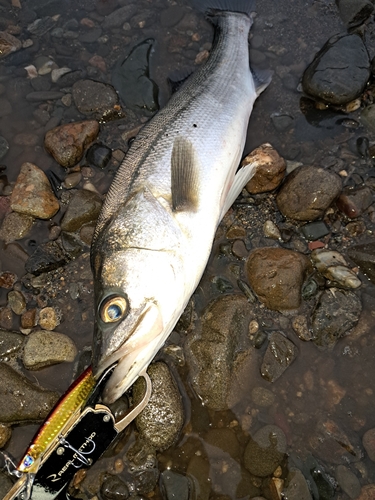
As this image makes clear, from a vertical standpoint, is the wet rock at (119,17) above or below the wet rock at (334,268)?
above

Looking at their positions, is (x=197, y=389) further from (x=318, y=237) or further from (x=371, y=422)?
(x=318, y=237)

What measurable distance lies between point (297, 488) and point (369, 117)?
3537mm

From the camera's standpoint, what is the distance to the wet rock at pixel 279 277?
3.54 meters

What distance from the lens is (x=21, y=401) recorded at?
3.35 meters

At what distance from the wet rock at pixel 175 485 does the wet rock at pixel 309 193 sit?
249 cm

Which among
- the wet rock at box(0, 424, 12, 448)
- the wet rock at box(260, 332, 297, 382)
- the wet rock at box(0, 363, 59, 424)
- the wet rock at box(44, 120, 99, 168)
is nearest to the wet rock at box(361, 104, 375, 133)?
the wet rock at box(260, 332, 297, 382)

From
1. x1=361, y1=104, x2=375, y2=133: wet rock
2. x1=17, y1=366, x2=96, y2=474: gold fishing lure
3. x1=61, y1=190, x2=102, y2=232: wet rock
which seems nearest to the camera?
x1=17, y1=366, x2=96, y2=474: gold fishing lure

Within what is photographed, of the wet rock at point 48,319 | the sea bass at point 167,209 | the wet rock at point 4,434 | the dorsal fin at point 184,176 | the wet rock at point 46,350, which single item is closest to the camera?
the sea bass at point 167,209

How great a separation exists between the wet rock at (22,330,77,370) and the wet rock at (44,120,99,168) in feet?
5.90

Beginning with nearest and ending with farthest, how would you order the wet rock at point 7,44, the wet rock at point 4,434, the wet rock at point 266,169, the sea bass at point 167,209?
the sea bass at point 167,209 < the wet rock at point 4,434 < the wet rock at point 266,169 < the wet rock at point 7,44

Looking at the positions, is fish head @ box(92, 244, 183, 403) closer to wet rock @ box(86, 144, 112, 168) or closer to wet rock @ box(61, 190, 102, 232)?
wet rock @ box(61, 190, 102, 232)

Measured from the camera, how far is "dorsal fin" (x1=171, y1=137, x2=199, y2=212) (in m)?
3.18

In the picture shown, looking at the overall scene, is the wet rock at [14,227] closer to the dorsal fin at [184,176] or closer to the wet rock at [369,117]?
the dorsal fin at [184,176]

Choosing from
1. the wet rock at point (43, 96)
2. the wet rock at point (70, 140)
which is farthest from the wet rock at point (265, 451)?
the wet rock at point (43, 96)
